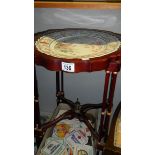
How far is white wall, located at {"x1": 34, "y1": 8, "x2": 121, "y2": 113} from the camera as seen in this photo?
1346 mm

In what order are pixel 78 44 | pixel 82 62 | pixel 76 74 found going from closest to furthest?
pixel 82 62 < pixel 78 44 < pixel 76 74

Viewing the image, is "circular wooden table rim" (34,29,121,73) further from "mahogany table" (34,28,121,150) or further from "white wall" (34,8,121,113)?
"white wall" (34,8,121,113)

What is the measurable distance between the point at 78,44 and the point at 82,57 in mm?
164

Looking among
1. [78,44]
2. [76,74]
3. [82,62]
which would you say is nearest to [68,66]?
[82,62]

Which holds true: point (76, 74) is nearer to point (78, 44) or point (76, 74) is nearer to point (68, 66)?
point (78, 44)

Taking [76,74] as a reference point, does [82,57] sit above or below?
above

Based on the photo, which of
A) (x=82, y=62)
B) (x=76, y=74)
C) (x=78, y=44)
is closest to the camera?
(x=82, y=62)

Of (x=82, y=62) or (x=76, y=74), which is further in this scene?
(x=76, y=74)

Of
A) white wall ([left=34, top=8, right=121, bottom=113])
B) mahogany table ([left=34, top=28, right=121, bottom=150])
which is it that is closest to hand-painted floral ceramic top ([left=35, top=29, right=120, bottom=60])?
mahogany table ([left=34, top=28, right=121, bottom=150])

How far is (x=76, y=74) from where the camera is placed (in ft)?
4.92
